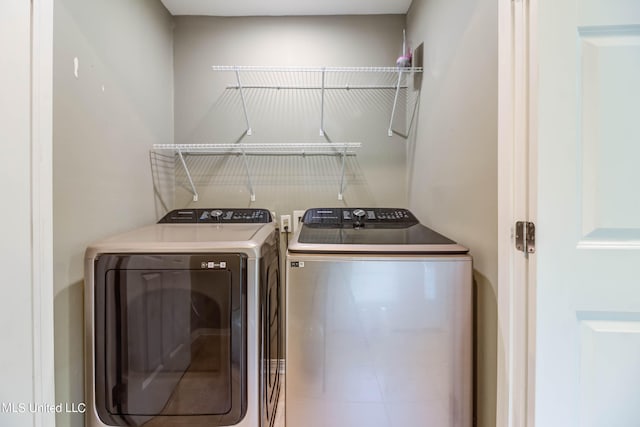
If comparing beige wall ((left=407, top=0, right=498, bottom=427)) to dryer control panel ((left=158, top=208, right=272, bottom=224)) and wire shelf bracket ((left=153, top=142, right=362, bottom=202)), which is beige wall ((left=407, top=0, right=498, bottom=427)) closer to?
wire shelf bracket ((left=153, top=142, right=362, bottom=202))

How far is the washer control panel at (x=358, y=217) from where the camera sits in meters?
1.79

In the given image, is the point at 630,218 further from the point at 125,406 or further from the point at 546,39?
the point at 125,406

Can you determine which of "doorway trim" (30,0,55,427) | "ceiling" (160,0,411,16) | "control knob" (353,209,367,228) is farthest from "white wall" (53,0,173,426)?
"control knob" (353,209,367,228)

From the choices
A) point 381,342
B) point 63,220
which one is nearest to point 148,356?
point 63,220

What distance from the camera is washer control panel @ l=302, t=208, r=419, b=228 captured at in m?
1.79

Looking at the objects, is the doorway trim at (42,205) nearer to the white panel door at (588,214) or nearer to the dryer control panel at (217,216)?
the dryer control panel at (217,216)

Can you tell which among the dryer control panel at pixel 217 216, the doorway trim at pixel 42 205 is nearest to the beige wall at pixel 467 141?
the dryer control panel at pixel 217 216

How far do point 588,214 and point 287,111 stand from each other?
171 cm

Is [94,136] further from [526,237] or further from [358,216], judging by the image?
[526,237]

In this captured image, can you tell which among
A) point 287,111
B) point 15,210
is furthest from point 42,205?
point 287,111

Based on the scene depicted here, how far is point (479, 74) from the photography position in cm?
109

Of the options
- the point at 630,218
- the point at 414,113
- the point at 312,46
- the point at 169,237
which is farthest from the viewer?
the point at 312,46

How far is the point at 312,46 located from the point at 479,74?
50.5 inches

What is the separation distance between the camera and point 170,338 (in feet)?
3.71
